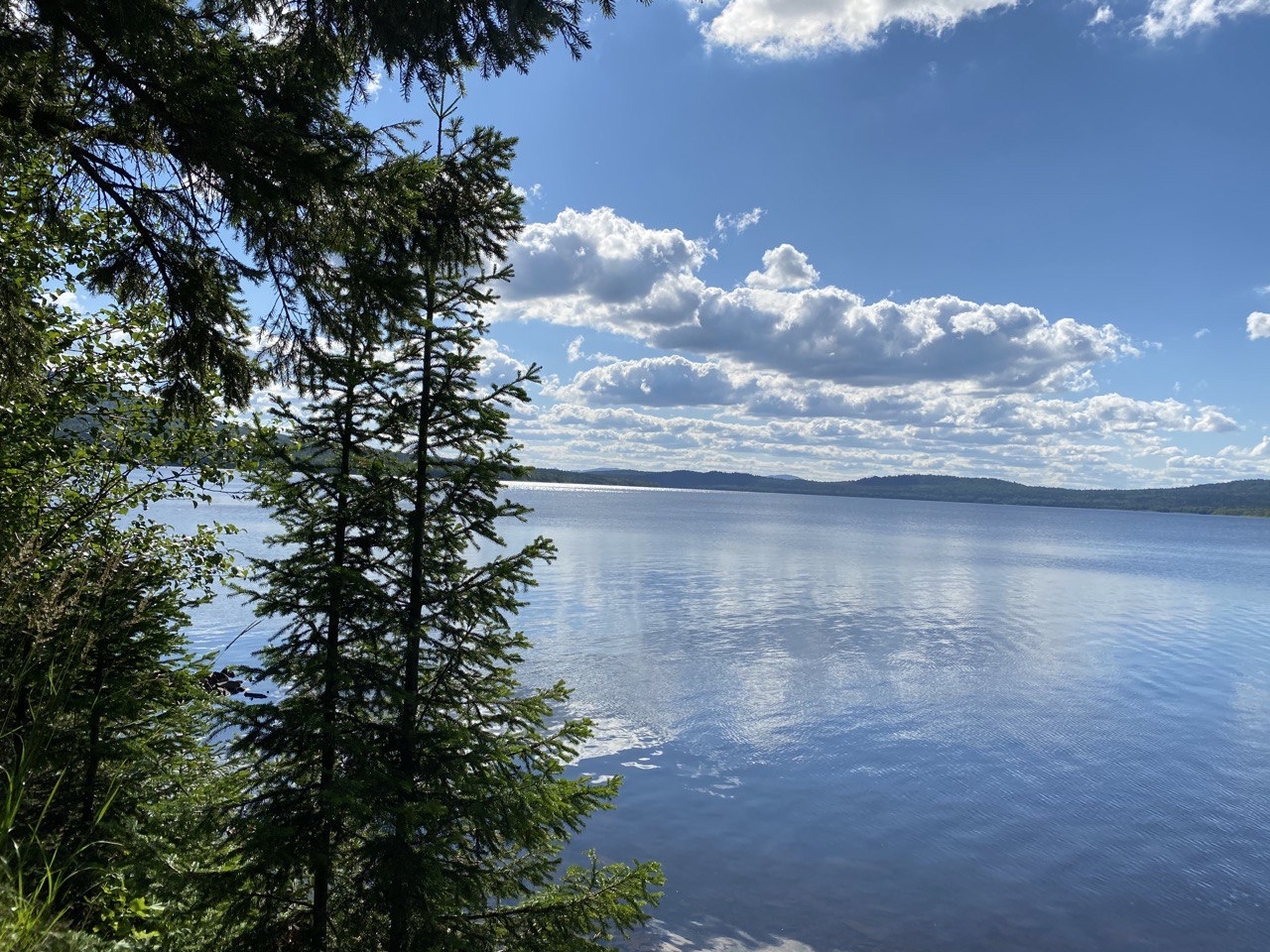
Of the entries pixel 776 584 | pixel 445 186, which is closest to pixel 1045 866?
pixel 445 186

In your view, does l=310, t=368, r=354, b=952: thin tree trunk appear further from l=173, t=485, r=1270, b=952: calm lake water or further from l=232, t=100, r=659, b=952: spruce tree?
l=173, t=485, r=1270, b=952: calm lake water

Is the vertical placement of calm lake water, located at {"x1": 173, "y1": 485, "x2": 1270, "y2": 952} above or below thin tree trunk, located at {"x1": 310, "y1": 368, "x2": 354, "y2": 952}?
below

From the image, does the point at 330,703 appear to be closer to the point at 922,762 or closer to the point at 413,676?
the point at 413,676

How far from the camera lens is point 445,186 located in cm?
833

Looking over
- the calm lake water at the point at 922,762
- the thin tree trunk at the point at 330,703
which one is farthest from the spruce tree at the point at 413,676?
the calm lake water at the point at 922,762

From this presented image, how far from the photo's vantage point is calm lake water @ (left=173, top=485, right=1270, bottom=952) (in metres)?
15.7

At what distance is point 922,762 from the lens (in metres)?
23.8

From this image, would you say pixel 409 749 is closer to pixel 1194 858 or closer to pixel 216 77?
pixel 216 77

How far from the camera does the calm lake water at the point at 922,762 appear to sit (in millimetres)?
15703

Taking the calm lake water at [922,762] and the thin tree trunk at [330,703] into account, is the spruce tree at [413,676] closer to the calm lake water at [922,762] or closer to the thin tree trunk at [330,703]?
the thin tree trunk at [330,703]

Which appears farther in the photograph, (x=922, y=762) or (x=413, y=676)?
(x=922, y=762)

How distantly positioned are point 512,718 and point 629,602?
3958 centimetres

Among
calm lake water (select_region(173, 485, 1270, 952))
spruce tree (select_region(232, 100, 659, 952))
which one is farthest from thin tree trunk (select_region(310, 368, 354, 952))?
calm lake water (select_region(173, 485, 1270, 952))

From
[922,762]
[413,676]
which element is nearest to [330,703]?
[413,676]
